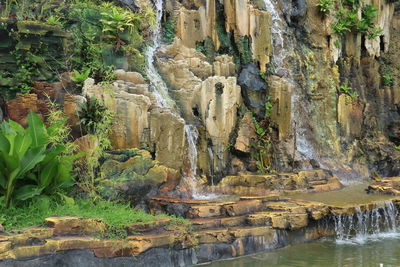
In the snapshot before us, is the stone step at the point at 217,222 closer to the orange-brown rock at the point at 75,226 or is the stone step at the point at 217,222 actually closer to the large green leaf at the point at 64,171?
the orange-brown rock at the point at 75,226

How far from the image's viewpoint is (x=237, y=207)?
10188 millimetres

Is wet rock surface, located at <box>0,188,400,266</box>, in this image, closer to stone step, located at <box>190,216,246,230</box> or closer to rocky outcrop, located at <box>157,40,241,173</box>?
stone step, located at <box>190,216,246,230</box>

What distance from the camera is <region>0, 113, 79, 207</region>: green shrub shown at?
27.7ft

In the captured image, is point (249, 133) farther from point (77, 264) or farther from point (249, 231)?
point (77, 264)

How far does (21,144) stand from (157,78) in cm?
580

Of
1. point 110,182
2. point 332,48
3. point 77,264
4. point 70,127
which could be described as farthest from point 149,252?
point 332,48

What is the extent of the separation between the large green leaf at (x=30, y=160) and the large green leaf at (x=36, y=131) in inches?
9.7

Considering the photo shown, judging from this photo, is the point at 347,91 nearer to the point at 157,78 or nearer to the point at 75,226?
the point at 157,78

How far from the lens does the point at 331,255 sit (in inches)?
368

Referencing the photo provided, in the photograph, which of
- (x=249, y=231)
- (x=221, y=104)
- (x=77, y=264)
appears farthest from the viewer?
(x=221, y=104)

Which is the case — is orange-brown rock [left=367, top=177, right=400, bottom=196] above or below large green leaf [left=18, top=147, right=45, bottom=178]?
below

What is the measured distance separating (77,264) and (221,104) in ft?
23.5

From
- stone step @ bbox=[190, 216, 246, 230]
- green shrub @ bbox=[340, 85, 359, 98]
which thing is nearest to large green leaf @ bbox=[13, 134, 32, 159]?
stone step @ bbox=[190, 216, 246, 230]

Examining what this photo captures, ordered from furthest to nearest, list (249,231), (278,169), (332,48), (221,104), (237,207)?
(332,48) < (278,169) < (221,104) < (237,207) < (249,231)
